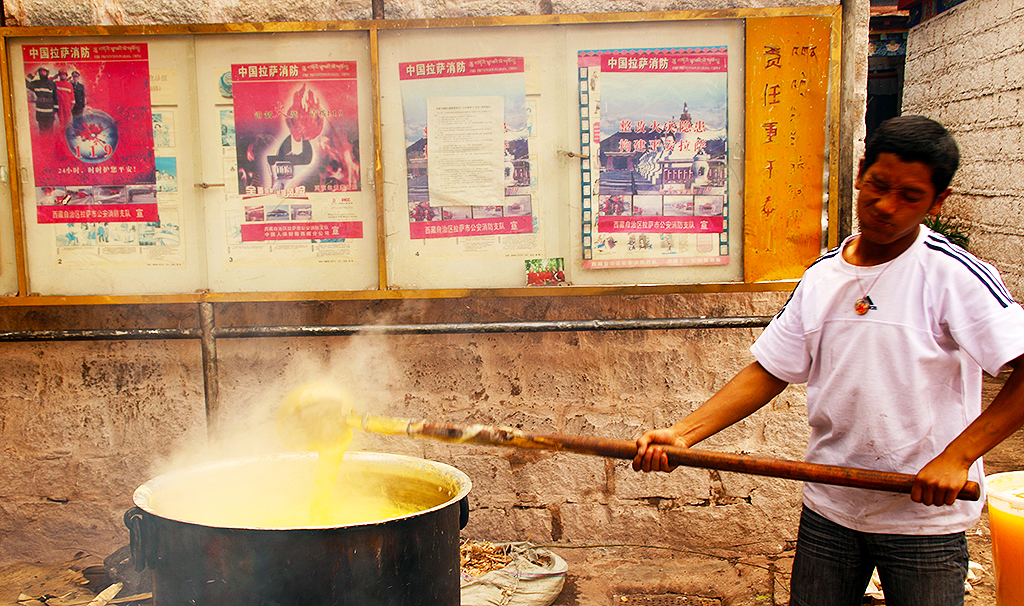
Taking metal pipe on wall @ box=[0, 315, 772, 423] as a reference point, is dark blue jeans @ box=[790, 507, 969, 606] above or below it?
below

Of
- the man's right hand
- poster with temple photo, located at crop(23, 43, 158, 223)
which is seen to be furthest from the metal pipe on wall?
the man's right hand

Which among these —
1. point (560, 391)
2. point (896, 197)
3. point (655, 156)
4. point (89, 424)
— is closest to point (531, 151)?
point (655, 156)

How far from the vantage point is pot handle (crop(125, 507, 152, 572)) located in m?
2.19

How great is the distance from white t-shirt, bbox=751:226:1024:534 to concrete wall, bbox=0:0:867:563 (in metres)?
1.90

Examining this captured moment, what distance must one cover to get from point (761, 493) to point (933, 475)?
2318mm

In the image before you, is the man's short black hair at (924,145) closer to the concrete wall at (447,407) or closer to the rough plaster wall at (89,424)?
the concrete wall at (447,407)

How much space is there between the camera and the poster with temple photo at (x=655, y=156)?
12.1 feet

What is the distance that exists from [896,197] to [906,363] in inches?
17.6

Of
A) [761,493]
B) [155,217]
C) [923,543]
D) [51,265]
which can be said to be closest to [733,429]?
[761,493]

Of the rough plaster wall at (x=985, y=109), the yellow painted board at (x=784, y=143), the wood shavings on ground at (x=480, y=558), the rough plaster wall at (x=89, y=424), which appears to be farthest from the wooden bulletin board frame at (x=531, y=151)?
the rough plaster wall at (x=985, y=109)

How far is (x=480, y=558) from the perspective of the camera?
12.9 feet

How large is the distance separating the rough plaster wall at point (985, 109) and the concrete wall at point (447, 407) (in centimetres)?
596

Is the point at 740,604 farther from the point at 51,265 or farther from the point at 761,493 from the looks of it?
the point at 51,265

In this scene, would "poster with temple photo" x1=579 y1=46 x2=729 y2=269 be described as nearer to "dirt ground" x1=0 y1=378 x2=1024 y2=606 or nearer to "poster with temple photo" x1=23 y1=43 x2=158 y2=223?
"dirt ground" x1=0 y1=378 x2=1024 y2=606
